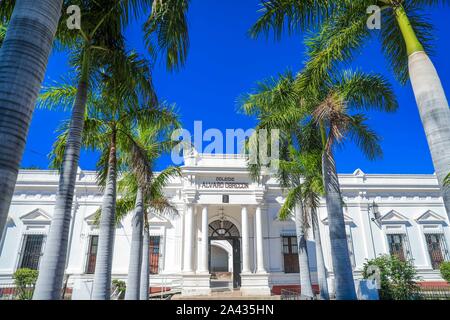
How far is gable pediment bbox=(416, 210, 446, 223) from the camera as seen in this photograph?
19.1 metres

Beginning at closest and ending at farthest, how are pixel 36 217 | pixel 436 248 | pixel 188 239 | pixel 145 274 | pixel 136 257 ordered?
pixel 136 257, pixel 145 274, pixel 188 239, pixel 36 217, pixel 436 248

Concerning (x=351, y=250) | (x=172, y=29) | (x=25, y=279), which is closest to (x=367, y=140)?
(x=172, y=29)

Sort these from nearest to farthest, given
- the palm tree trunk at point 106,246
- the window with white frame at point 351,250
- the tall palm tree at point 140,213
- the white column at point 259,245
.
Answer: the palm tree trunk at point 106,246, the tall palm tree at point 140,213, the white column at point 259,245, the window with white frame at point 351,250

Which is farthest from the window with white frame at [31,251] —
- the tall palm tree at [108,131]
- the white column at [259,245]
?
the white column at [259,245]

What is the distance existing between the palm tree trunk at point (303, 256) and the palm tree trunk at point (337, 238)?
167 inches

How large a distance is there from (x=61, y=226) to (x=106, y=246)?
97.7 inches

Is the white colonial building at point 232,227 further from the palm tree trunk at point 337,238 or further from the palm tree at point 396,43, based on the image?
the palm tree at point 396,43

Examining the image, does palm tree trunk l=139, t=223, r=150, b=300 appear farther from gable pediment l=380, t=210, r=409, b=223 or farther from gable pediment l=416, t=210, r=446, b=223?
gable pediment l=416, t=210, r=446, b=223

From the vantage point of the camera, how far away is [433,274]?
17.9 metres

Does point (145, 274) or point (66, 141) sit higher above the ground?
point (66, 141)

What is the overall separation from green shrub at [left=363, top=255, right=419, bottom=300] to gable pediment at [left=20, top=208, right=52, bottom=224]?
59.3ft

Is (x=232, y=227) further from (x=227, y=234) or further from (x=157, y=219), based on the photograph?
(x=157, y=219)

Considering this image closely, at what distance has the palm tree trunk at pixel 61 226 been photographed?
4.48m

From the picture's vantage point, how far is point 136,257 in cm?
873
